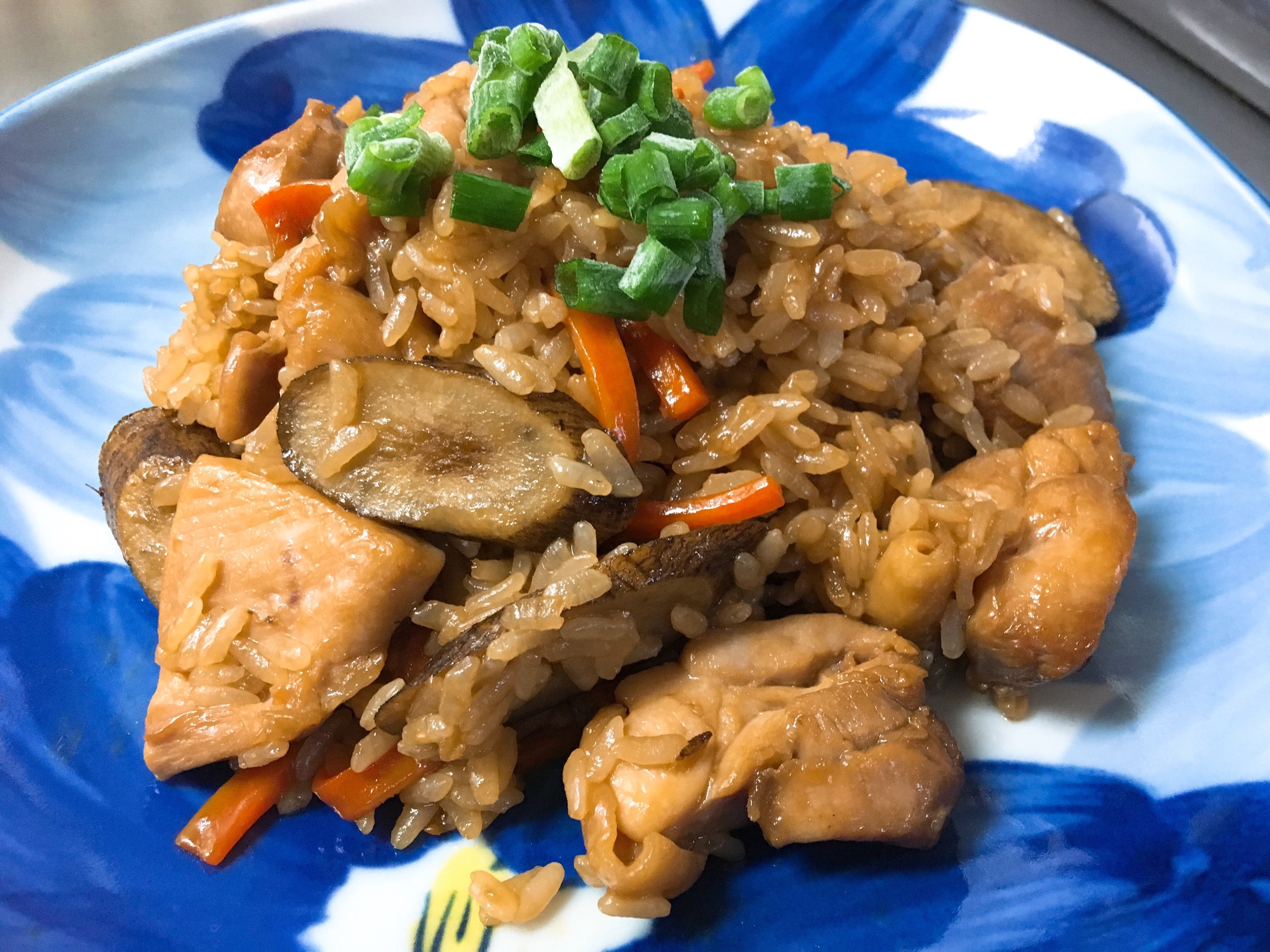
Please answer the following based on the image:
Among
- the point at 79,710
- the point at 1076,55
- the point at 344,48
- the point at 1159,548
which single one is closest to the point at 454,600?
the point at 79,710

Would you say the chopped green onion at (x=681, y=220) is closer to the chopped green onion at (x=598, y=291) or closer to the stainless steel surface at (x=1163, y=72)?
the chopped green onion at (x=598, y=291)

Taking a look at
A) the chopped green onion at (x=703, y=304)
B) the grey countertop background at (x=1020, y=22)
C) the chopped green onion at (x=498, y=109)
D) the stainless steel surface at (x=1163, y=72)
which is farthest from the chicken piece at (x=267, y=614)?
the grey countertop background at (x=1020, y=22)

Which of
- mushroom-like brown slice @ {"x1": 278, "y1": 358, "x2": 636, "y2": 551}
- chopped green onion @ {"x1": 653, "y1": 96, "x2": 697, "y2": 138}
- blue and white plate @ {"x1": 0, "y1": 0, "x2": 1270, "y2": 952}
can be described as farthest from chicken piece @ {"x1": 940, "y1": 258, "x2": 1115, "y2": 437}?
mushroom-like brown slice @ {"x1": 278, "y1": 358, "x2": 636, "y2": 551}

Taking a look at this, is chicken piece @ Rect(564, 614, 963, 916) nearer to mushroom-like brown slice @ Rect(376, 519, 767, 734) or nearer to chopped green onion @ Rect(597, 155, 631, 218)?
mushroom-like brown slice @ Rect(376, 519, 767, 734)

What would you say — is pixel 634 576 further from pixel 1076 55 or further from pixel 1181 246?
pixel 1076 55

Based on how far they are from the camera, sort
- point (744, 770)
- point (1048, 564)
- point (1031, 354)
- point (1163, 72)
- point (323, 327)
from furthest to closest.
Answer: point (1163, 72)
point (1031, 354)
point (1048, 564)
point (323, 327)
point (744, 770)

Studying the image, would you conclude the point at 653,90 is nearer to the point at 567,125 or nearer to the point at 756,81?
the point at 567,125

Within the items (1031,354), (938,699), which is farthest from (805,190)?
(938,699)
